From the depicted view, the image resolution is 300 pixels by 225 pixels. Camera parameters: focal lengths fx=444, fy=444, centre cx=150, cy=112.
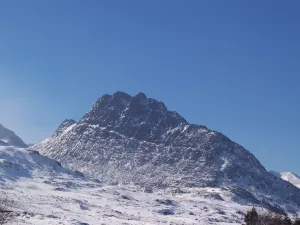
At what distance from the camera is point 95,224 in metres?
124

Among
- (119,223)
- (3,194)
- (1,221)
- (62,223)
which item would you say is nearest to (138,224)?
(119,223)

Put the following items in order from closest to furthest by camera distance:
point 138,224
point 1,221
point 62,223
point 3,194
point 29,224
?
1. point 1,221
2. point 29,224
3. point 62,223
4. point 138,224
5. point 3,194

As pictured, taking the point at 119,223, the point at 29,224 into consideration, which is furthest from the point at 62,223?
the point at 119,223

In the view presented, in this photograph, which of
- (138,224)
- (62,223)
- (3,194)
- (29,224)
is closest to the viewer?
(29,224)

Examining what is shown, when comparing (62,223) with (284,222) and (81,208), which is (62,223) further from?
(81,208)

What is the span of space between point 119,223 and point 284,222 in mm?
48584

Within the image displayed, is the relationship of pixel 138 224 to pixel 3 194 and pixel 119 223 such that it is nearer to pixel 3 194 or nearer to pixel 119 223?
pixel 119 223

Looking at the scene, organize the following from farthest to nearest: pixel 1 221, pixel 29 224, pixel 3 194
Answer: pixel 3 194
pixel 29 224
pixel 1 221

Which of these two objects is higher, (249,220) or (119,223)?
(249,220)

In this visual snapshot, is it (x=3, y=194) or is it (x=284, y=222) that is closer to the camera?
(x=284, y=222)

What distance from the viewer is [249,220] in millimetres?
142250

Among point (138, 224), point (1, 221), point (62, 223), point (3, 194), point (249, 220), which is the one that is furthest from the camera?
point (3, 194)

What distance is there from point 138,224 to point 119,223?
577 cm

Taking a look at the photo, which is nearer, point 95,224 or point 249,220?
point 95,224
